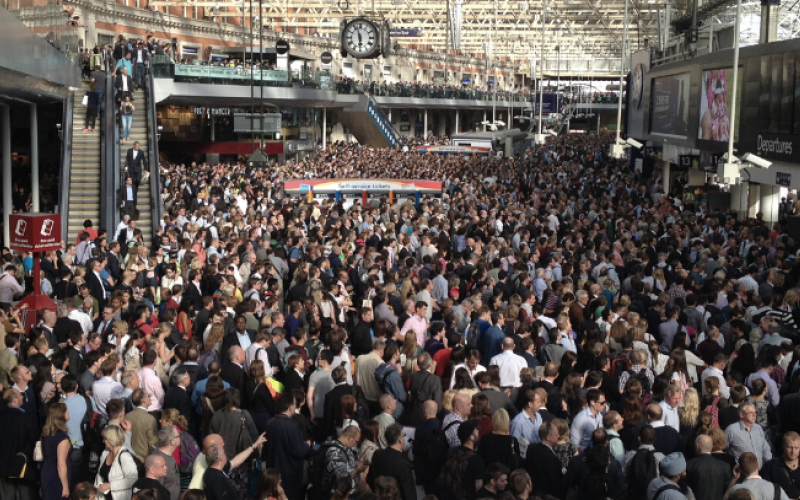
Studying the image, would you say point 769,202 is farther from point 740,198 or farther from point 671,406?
point 671,406

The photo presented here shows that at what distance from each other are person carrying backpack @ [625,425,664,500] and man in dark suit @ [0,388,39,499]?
4.82 meters

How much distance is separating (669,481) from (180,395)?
14.1ft

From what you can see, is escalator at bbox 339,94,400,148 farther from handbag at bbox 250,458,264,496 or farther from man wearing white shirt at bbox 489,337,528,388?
handbag at bbox 250,458,264,496

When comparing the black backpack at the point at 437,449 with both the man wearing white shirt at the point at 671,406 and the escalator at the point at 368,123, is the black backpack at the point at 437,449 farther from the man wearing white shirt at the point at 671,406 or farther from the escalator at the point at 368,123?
the escalator at the point at 368,123

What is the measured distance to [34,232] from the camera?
1439 centimetres

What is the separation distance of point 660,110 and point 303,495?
99.4 feet

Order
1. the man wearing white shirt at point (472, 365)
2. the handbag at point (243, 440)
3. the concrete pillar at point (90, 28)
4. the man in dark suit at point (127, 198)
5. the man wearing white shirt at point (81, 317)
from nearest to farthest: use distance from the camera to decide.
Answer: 1. the handbag at point (243, 440)
2. the man wearing white shirt at point (472, 365)
3. the man wearing white shirt at point (81, 317)
4. the man in dark suit at point (127, 198)
5. the concrete pillar at point (90, 28)

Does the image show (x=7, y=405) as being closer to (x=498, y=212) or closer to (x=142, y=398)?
(x=142, y=398)

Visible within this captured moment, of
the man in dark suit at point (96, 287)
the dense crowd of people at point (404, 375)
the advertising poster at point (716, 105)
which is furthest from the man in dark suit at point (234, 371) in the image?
the advertising poster at point (716, 105)

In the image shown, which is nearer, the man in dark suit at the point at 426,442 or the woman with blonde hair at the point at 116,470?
the woman with blonde hair at the point at 116,470

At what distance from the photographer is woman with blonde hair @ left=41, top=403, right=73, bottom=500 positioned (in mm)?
8258

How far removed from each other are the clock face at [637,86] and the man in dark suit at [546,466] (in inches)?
1372

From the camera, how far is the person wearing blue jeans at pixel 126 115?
25188 millimetres

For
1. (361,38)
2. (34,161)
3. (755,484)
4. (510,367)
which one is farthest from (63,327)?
(361,38)
